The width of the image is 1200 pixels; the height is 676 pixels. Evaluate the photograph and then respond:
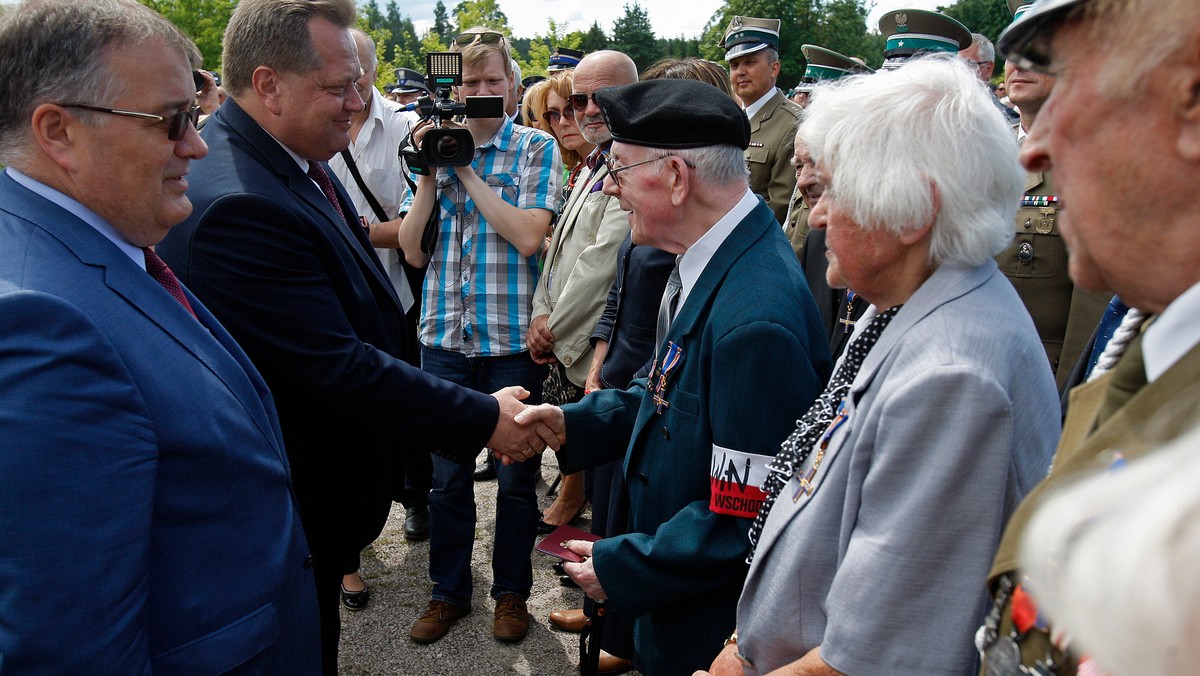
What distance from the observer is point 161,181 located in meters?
1.86

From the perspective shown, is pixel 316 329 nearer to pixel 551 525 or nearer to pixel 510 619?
pixel 510 619

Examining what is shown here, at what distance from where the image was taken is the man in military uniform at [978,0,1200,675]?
874 millimetres

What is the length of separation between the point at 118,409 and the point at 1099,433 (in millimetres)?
1517

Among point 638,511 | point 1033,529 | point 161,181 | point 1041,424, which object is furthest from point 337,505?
point 1033,529

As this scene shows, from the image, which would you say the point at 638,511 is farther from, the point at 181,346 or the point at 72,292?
the point at 72,292

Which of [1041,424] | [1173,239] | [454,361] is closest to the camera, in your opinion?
[1173,239]

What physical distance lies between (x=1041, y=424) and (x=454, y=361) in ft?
10.1

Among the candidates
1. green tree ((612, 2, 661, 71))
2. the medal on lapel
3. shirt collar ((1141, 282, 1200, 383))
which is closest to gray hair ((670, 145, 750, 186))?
the medal on lapel

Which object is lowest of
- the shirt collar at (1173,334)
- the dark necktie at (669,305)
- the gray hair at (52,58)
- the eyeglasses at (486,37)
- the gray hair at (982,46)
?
the dark necktie at (669,305)

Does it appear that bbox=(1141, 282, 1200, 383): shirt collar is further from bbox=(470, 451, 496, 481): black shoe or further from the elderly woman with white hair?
bbox=(470, 451, 496, 481): black shoe

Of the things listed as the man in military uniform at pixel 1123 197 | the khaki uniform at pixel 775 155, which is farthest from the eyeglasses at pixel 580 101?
the man in military uniform at pixel 1123 197

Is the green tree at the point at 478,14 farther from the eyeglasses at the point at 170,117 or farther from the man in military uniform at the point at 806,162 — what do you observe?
the eyeglasses at the point at 170,117

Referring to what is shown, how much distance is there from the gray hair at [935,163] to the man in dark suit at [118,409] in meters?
1.37

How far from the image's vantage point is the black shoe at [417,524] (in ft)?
16.1
